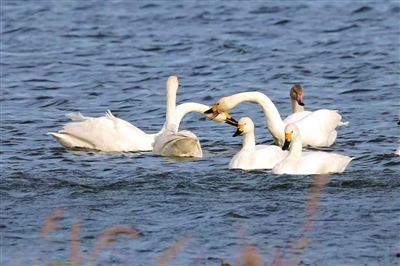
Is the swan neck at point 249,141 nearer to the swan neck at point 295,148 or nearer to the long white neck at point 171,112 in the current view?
the swan neck at point 295,148

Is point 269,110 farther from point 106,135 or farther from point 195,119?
point 195,119

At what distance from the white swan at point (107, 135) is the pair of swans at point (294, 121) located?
0.16m

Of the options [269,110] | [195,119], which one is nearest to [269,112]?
[269,110]

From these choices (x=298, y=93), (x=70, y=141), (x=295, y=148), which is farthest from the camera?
(x=298, y=93)

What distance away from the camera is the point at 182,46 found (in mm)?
20828

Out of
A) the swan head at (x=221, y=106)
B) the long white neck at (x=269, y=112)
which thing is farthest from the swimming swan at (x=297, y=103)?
the swan head at (x=221, y=106)

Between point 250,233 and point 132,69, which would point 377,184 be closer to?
point 250,233

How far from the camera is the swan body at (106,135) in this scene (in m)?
12.9

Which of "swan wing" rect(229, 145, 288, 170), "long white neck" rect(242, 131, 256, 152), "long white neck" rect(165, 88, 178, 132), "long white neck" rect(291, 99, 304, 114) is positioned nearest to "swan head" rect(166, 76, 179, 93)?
"long white neck" rect(165, 88, 178, 132)

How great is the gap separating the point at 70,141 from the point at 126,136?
2.65ft

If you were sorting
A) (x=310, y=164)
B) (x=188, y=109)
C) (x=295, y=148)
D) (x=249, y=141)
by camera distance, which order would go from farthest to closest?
(x=188, y=109) → (x=249, y=141) → (x=295, y=148) → (x=310, y=164)

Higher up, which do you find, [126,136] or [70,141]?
[126,136]

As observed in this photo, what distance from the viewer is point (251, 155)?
447 inches

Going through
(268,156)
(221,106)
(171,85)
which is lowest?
(268,156)
